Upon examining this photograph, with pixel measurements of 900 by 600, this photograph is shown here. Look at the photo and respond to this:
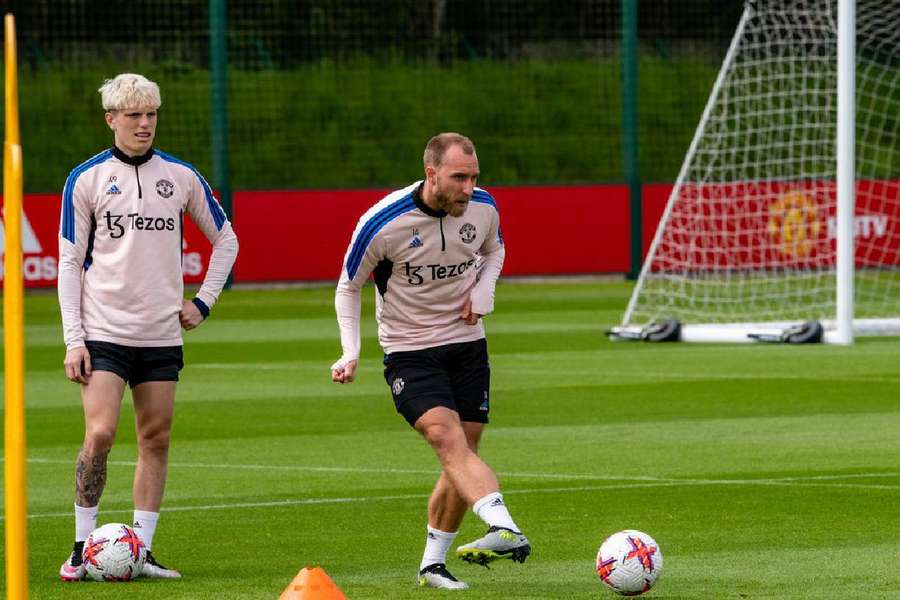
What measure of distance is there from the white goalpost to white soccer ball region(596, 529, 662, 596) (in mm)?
11648

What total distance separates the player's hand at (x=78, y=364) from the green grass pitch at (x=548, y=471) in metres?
0.85

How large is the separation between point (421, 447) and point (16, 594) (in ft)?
26.7

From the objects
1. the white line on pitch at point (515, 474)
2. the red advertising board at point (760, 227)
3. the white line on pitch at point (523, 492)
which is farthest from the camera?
the red advertising board at point (760, 227)

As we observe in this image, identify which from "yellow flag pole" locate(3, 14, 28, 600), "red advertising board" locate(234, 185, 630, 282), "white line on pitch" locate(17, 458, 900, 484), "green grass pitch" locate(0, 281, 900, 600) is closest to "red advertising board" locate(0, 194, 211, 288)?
"red advertising board" locate(234, 185, 630, 282)

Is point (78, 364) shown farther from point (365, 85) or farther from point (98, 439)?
point (365, 85)

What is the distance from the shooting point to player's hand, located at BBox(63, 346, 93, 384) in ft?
25.7

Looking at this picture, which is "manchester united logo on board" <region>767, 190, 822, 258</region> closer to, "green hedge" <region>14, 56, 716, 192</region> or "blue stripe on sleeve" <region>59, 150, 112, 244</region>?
"green hedge" <region>14, 56, 716, 192</region>

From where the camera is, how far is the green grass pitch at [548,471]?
26.1ft

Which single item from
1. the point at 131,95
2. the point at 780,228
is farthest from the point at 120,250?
the point at 780,228

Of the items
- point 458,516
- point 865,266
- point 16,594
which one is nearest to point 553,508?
point 458,516

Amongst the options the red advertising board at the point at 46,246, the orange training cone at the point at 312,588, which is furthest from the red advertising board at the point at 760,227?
the orange training cone at the point at 312,588

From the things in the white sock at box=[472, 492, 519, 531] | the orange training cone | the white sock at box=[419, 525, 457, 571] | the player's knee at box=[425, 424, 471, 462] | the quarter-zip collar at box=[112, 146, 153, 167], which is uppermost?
the quarter-zip collar at box=[112, 146, 153, 167]

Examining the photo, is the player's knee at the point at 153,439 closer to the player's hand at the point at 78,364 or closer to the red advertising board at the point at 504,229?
the player's hand at the point at 78,364

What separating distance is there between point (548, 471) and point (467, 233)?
3604 millimetres
